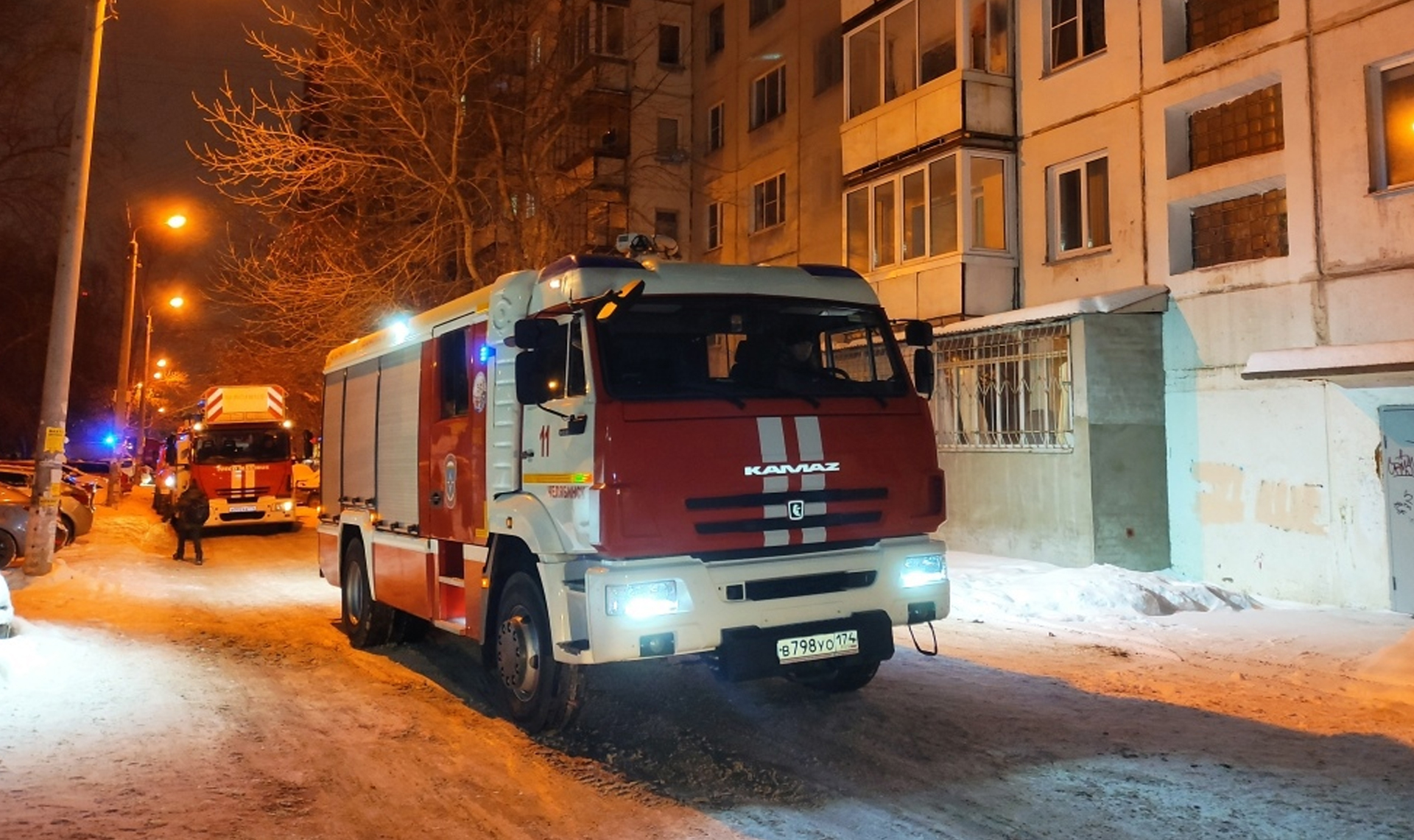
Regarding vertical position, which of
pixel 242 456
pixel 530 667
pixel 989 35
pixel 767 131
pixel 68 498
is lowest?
pixel 530 667

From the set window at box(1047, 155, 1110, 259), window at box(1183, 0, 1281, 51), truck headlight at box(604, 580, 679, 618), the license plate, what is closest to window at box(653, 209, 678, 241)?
window at box(1047, 155, 1110, 259)

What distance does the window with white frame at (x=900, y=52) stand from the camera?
54.6ft

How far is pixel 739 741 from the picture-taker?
605 centimetres

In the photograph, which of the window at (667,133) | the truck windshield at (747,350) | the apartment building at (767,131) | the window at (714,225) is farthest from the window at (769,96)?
the truck windshield at (747,350)

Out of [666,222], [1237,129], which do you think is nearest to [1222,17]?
[1237,129]

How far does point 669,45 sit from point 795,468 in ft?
78.8

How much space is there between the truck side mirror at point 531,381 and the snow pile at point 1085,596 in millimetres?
5912

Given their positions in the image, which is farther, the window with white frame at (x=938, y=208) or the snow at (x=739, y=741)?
the window with white frame at (x=938, y=208)

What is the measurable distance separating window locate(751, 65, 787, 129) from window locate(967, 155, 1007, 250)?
8.02 meters

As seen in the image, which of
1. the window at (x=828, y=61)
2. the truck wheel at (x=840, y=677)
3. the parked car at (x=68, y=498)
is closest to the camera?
the truck wheel at (x=840, y=677)

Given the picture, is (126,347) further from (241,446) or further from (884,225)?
(884,225)

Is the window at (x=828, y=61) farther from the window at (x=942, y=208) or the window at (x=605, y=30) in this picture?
the window at (x=942, y=208)

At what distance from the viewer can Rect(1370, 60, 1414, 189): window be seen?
10648 millimetres

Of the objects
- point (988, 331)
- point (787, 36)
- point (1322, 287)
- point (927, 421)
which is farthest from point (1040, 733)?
point (787, 36)
